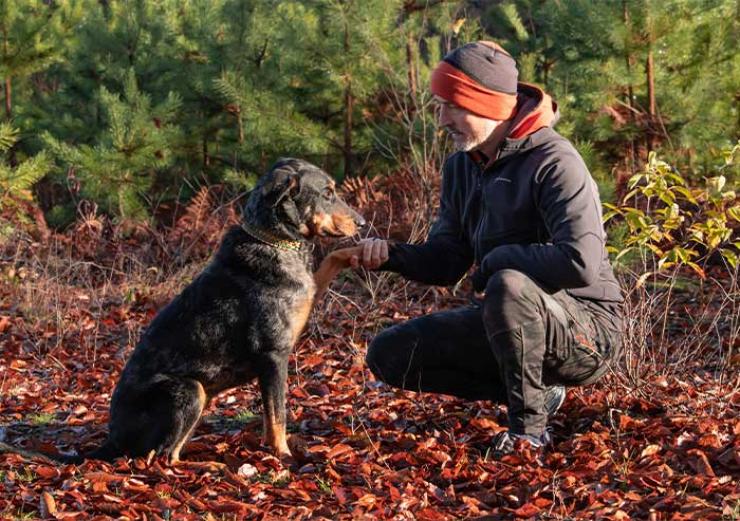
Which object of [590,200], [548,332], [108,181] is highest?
[590,200]

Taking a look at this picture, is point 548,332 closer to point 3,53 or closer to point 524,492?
point 524,492

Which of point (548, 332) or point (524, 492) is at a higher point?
point (548, 332)

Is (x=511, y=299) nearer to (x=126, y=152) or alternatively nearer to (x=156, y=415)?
(x=156, y=415)

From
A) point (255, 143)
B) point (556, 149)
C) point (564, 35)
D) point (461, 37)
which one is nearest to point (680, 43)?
point (564, 35)

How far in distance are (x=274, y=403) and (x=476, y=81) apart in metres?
1.94

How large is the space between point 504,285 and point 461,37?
6456 mm

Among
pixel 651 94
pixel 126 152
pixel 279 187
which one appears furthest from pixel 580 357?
pixel 126 152

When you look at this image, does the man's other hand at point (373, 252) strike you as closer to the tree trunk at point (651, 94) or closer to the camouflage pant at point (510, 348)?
the camouflage pant at point (510, 348)

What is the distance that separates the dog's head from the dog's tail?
1.42 metres

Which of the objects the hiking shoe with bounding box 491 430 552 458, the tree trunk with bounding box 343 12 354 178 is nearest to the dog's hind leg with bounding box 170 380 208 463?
the hiking shoe with bounding box 491 430 552 458

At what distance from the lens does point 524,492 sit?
4.23 m

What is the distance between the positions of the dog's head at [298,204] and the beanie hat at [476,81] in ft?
2.88

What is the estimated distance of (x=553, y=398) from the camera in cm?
505

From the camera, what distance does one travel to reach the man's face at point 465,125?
4.84 m
